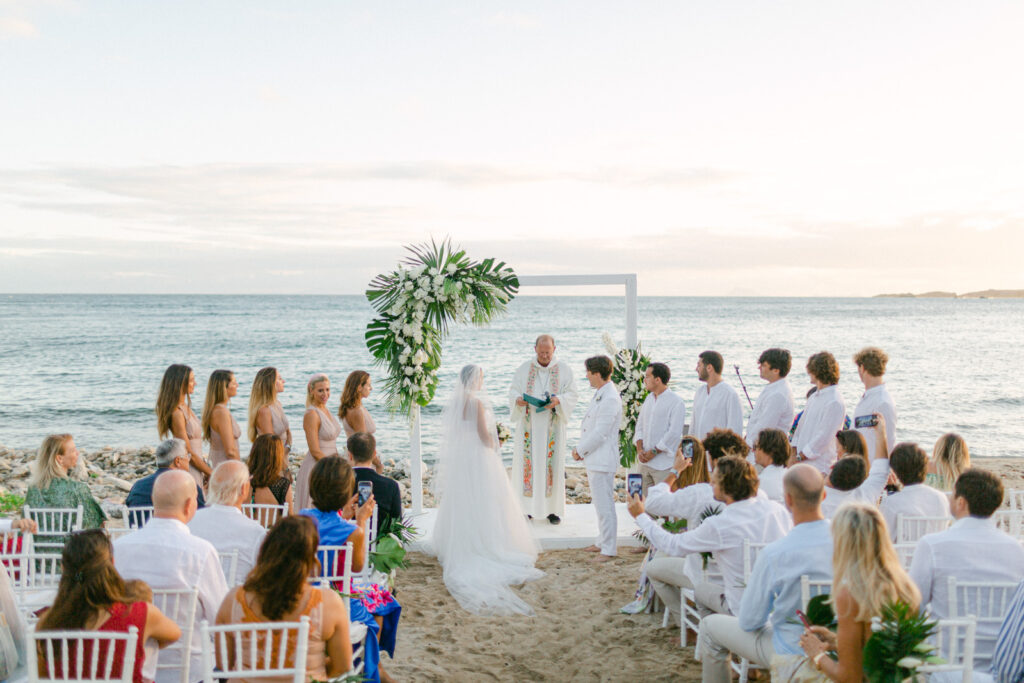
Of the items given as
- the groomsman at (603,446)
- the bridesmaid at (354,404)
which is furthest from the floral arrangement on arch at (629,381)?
the bridesmaid at (354,404)

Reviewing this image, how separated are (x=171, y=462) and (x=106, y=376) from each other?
29666mm

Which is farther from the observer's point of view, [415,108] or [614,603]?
[415,108]

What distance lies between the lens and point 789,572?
11.7 feet

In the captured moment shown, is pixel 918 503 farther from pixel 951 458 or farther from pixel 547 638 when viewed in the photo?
pixel 547 638

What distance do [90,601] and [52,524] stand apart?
8.17 ft

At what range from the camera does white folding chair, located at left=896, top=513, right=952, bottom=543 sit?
4.82m

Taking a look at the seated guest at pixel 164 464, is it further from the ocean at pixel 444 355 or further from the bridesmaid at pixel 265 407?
the ocean at pixel 444 355

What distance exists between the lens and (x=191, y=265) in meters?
51.4

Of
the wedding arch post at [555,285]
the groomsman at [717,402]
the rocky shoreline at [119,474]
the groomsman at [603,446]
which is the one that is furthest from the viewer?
the rocky shoreline at [119,474]

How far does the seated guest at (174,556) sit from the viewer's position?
133 inches

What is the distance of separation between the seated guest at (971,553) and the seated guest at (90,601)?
3.36 m

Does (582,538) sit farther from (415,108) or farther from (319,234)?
(319,234)

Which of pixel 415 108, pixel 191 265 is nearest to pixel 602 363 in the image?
pixel 415 108

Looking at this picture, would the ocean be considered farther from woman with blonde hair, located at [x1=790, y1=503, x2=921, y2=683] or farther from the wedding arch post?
woman with blonde hair, located at [x1=790, y1=503, x2=921, y2=683]
